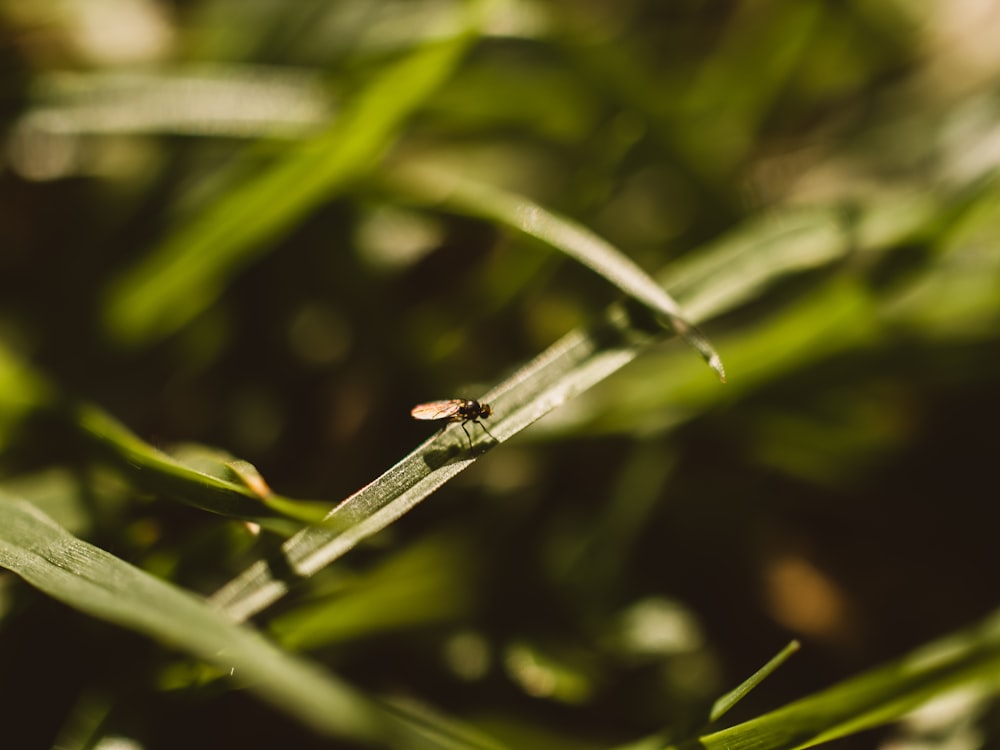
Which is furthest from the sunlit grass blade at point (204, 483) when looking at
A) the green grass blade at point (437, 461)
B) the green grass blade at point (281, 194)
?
the green grass blade at point (281, 194)

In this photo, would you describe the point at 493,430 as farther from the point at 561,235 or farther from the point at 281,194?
the point at 281,194

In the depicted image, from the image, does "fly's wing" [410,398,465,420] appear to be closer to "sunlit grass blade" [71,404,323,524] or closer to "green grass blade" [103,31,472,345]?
"sunlit grass blade" [71,404,323,524]

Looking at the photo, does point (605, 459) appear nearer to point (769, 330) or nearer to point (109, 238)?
point (769, 330)

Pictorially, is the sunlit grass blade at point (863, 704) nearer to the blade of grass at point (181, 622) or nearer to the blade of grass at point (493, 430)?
the blade of grass at point (181, 622)

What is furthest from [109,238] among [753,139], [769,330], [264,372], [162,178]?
[753,139]

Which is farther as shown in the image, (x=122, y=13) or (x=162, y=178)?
(x=122, y=13)

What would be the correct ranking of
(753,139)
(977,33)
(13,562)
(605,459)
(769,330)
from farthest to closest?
(977,33) < (753,139) < (605,459) < (769,330) < (13,562)

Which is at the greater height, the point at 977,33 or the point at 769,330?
the point at 977,33
